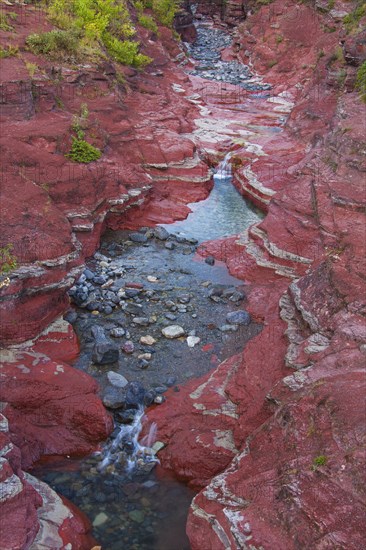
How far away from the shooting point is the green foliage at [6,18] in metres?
20.2

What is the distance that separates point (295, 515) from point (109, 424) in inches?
185

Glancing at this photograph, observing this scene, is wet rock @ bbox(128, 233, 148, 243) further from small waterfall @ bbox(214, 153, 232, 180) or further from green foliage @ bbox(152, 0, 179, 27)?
green foliage @ bbox(152, 0, 179, 27)

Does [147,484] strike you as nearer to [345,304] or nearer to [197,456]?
[197,456]

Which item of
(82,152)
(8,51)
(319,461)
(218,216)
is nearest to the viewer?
(319,461)

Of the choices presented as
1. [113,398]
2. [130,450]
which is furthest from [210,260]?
[130,450]

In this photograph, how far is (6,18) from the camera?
20.8 m

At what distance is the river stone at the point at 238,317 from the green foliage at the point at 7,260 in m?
5.55

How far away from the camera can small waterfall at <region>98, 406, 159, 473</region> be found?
9766mm

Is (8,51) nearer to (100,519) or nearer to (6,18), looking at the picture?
(6,18)

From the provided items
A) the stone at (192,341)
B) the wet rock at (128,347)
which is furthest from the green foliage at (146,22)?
the wet rock at (128,347)

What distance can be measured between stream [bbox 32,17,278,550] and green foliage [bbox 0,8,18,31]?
940 centimetres

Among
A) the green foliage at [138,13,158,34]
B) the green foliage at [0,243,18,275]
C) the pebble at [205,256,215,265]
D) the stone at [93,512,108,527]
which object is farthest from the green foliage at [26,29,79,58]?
the stone at [93,512,108,527]

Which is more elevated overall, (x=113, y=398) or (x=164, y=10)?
(x=164, y=10)

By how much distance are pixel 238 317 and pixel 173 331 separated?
6.16 feet
